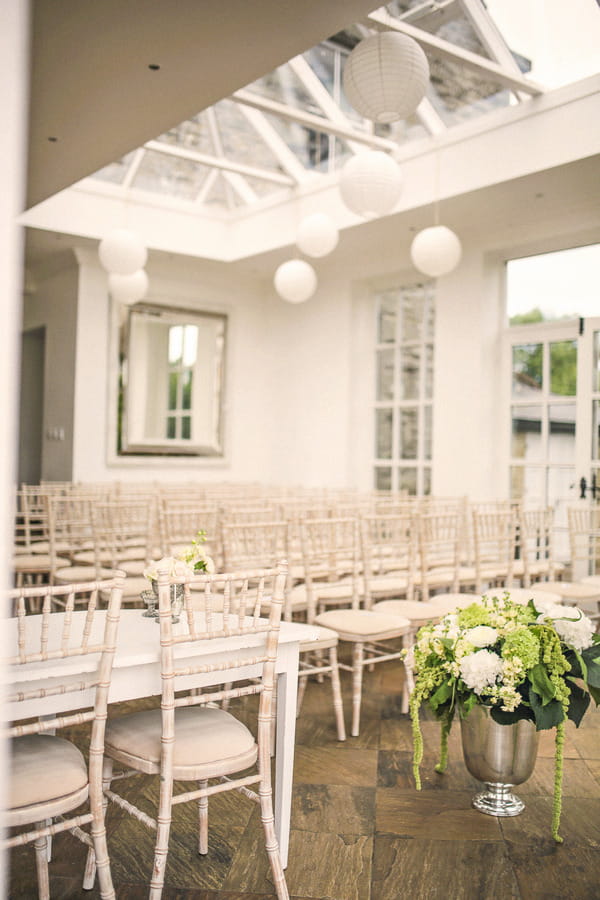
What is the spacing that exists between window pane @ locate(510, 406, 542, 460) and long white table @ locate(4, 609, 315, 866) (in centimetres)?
560

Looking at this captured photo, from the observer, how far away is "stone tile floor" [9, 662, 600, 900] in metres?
2.43

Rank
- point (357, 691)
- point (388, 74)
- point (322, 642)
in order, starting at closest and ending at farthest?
point (322, 642) → point (357, 691) → point (388, 74)

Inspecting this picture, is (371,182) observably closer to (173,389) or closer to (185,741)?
(185,741)

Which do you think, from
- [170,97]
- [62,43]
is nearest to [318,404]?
[170,97]

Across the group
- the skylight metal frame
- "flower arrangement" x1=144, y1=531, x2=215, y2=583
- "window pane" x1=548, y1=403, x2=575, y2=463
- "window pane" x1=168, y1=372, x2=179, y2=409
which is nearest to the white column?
"flower arrangement" x1=144, y1=531, x2=215, y2=583

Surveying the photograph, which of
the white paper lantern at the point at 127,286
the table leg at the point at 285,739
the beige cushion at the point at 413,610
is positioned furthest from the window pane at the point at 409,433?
the table leg at the point at 285,739

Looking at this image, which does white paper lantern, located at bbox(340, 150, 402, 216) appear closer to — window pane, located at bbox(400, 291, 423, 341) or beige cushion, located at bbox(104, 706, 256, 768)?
beige cushion, located at bbox(104, 706, 256, 768)

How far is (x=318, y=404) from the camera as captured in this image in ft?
33.0

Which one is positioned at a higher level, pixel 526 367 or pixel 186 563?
pixel 526 367

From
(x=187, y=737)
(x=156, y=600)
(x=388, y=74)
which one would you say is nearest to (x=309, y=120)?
(x=388, y=74)

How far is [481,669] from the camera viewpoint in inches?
105

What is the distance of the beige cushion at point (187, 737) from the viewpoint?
2229 mm

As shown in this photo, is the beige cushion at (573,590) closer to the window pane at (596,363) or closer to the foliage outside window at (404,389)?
the window pane at (596,363)

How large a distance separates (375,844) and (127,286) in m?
5.82
